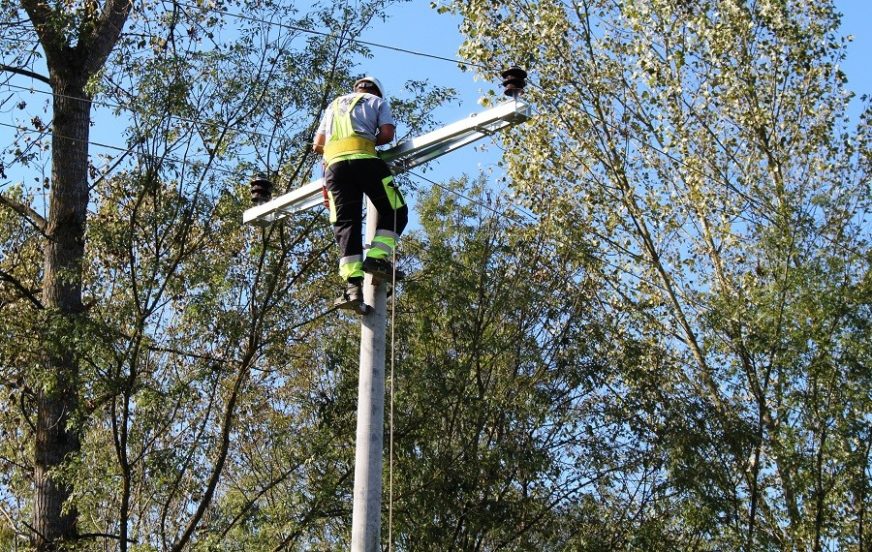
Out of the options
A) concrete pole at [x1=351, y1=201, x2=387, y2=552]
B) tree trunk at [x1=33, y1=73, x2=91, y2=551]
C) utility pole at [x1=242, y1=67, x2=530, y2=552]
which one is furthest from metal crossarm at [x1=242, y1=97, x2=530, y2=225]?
tree trunk at [x1=33, y1=73, x2=91, y2=551]

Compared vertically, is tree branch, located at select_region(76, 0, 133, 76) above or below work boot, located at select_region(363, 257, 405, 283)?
above

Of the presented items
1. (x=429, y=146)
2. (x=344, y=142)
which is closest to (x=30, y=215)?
(x=344, y=142)

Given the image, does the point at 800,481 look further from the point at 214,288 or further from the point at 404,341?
the point at 214,288

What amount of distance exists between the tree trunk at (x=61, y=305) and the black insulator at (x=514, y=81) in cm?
508

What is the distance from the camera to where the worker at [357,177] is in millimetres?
6930

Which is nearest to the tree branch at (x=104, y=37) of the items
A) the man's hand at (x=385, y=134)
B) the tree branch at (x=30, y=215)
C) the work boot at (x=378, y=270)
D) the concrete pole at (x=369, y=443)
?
the tree branch at (x=30, y=215)

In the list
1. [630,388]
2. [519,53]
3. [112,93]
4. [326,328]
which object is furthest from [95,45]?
[630,388]

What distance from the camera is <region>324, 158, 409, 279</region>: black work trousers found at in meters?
7.03

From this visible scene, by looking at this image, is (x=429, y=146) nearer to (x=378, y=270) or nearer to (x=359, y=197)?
(x=359, y=197)

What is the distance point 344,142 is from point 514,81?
1.06 meters

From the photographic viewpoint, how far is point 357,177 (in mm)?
7141

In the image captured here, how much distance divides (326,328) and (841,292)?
17.1 feet

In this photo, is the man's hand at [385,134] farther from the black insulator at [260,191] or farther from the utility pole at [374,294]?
the black insulator at [260,191]

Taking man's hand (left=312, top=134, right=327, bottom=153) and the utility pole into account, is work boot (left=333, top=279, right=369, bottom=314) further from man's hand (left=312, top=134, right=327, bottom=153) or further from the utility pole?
man's hand (left=312, top=134, right=327, bottom=153)
